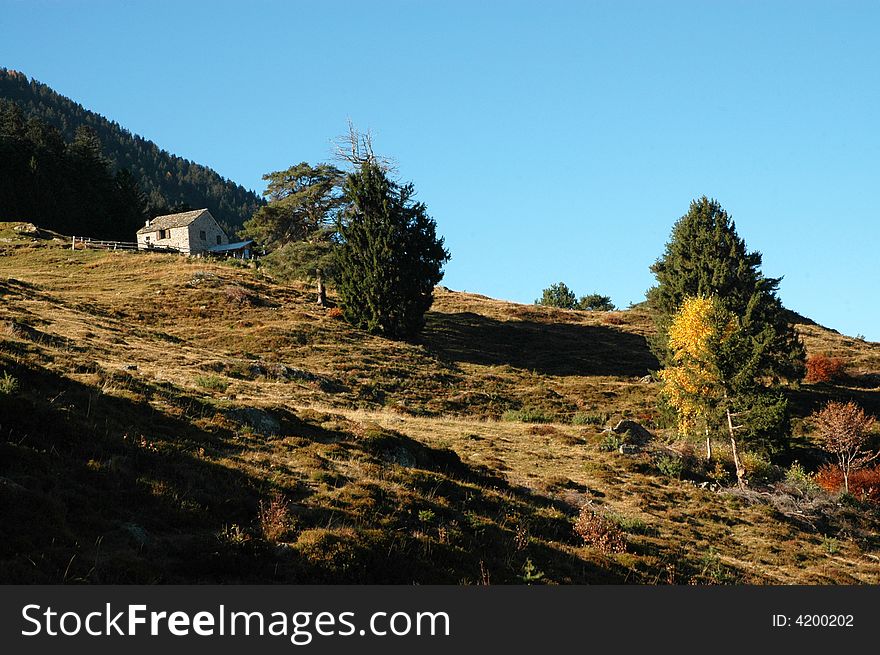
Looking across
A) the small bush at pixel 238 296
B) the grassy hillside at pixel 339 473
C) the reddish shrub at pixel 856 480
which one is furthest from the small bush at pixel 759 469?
the small bush at pixel 238 296

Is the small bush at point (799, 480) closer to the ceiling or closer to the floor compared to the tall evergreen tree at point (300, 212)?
closer to the floor

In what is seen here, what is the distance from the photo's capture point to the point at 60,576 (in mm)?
9141

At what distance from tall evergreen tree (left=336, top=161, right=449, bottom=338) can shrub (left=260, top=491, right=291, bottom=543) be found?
139ft

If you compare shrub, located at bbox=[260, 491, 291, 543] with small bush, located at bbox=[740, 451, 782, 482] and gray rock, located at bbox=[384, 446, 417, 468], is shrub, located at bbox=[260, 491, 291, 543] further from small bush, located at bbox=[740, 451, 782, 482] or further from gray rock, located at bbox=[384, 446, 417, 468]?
small bush, located at bbox=[740, 451, 782, 482]

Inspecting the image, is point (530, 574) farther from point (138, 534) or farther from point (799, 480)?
point (799, 480)

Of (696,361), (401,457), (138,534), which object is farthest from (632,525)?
(696,361)

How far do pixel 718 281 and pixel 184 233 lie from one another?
77938 mm

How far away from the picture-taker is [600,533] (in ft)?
60.2

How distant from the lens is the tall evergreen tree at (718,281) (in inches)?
1992

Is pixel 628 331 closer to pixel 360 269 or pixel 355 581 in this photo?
pixel 360 269

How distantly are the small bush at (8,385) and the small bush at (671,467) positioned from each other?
2736 centimetres

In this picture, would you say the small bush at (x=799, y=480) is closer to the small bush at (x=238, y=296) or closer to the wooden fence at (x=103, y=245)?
the small bush at (x=238, y=296)

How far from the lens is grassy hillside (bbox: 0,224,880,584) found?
11438 mm

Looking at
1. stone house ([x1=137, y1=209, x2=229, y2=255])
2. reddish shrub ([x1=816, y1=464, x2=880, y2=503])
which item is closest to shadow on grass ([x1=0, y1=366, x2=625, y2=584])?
reddish shrub ([x1=816, y1=464, x2=880, y2=503])
